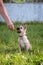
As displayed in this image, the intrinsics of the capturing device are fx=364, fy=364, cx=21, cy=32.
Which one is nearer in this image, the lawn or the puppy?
the lawn

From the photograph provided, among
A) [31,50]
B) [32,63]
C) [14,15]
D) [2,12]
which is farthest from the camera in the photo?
[14,15]

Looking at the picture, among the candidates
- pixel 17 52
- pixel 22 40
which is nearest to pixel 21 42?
pixel 22 40

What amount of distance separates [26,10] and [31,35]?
544 cm

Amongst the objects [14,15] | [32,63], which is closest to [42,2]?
[14,15]

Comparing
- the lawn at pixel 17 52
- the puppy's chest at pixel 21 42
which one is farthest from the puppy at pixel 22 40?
the lawn at pixel 17 52

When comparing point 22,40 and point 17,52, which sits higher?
point 22,40

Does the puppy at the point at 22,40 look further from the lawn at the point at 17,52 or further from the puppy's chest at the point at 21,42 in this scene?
the lawn at the point at 17,52

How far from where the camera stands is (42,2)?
18.5m

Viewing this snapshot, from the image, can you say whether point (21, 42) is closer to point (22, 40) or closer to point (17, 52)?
point (22, 40)

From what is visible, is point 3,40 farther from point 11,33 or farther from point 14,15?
point 14,15

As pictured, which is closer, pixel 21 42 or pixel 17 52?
pixel 17 52

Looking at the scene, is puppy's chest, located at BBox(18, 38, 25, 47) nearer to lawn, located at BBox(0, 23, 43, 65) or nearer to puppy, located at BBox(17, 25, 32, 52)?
puppy, located at BBox(17, 25, 32, 52)

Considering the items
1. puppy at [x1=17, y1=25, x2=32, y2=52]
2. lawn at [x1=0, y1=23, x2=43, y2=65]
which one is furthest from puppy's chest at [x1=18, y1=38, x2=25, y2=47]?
lawn at [x1=0, y1=23, x2=43, y2=65]

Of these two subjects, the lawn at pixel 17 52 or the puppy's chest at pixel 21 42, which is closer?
the lawn at pixel 17 52
